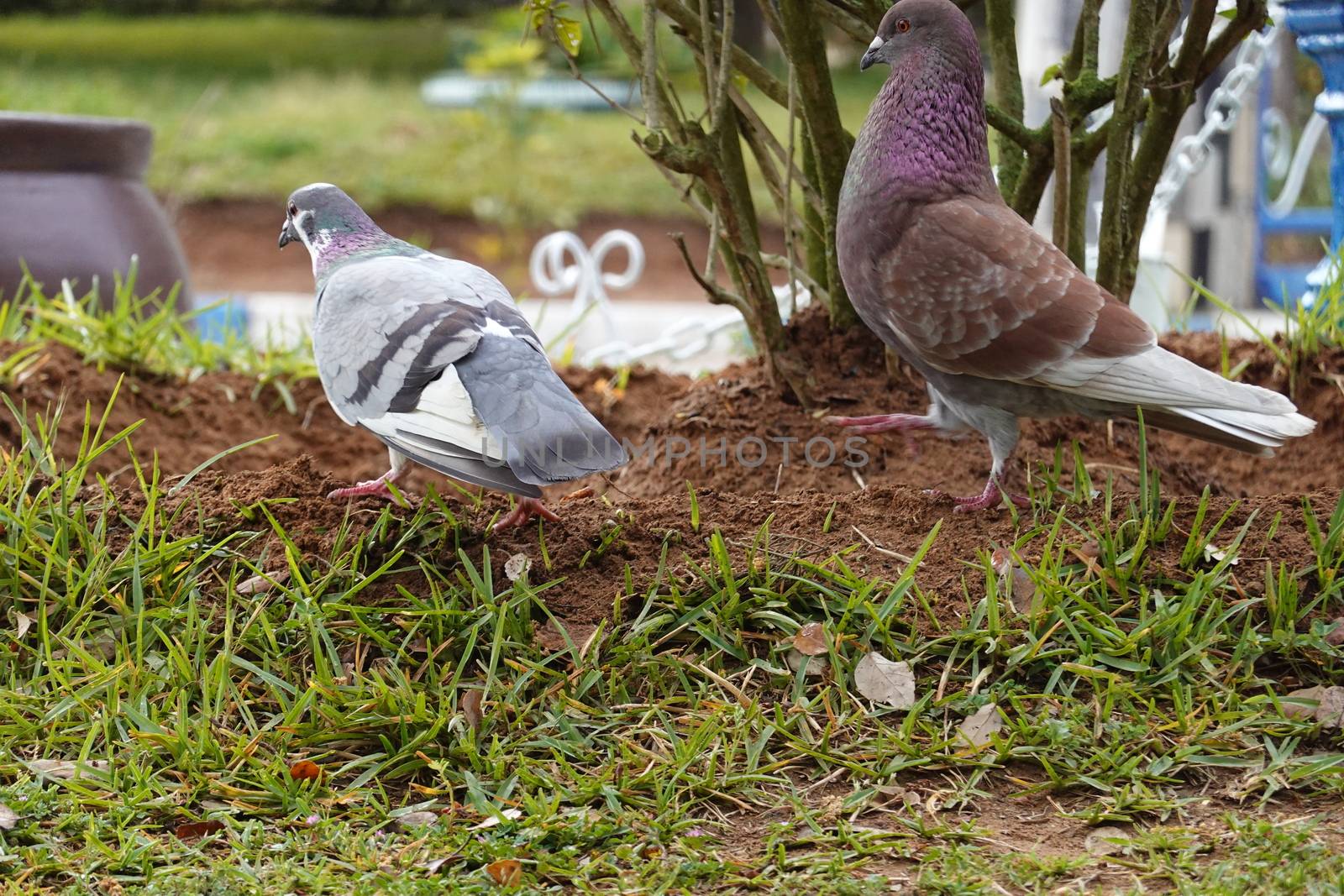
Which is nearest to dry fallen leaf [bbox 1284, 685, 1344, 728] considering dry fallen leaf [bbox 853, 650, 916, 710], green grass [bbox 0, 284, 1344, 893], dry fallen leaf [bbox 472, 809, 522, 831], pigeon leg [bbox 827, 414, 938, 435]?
green grass [bbox 0, 284, 1344, 893]

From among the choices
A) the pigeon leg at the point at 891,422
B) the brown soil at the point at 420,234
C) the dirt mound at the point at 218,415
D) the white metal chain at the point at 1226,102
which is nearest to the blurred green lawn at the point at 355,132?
the brown soil at the point at 420,234

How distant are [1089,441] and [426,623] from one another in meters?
1.85

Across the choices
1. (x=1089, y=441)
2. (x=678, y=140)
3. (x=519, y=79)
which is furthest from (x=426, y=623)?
(x=519, y=79)

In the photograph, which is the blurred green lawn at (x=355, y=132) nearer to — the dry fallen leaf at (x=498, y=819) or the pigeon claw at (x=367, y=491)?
the pigeon claw at (x=367, y=491)

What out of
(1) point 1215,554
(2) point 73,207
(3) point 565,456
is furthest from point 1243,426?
(2) point 73,207

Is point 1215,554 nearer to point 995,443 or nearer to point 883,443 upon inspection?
point 995,443

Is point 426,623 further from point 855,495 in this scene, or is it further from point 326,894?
point 855,495

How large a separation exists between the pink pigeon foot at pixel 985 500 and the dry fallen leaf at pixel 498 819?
1.20 meters

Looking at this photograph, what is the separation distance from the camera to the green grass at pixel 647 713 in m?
1.96

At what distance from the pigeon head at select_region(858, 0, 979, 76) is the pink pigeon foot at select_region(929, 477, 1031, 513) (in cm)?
92

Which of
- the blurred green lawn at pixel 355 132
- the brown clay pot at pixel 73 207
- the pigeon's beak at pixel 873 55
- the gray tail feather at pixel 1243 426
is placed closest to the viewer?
the gray tail feather at pixel 1243 426

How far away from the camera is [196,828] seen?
81.8 inches

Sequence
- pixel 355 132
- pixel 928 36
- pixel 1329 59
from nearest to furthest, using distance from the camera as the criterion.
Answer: pixel 928 36 → pixel 1329 59 → pixel 355 132

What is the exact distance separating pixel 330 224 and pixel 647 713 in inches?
62.9
